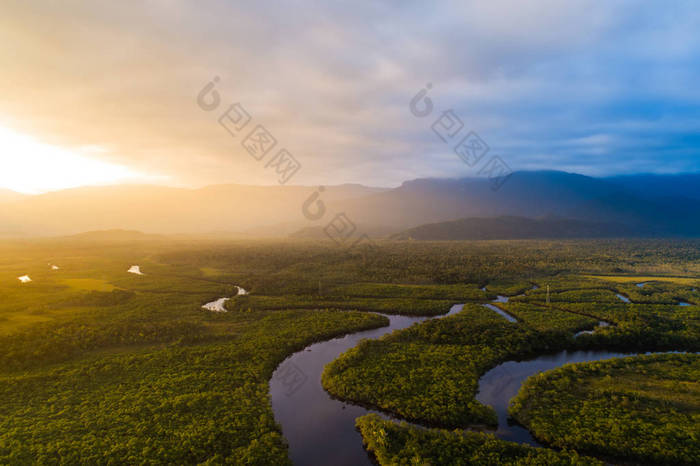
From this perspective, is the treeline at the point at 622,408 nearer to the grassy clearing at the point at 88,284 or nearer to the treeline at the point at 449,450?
the treeline at the point at 449,450

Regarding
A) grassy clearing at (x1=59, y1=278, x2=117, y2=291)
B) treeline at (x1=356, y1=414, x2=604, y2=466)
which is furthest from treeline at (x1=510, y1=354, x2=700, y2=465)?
grassy clearing at (x1=59, y1=278, x2=117, y2=291)

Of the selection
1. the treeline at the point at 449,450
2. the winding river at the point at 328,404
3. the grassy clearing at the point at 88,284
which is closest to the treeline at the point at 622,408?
the winding river at the point at 328,404

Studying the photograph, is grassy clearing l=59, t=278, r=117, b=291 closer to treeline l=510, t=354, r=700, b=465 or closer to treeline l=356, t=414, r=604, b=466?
treeline l=356, t=414, r=604, b=466

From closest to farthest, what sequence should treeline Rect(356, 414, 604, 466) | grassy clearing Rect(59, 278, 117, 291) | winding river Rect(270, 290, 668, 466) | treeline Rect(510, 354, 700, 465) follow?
treeline Rect(356, 414, 604, 466), treeline Rect(510, 354, 700, 465), winding river Rect(270, 290, 668, 466), grassy clearing Rect(59, 278, 117, 291)

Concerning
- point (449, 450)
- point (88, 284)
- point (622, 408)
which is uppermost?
point (88, 284)

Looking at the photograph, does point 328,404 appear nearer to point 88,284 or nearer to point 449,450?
point 449,450

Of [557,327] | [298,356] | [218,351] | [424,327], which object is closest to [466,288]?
[557,327]

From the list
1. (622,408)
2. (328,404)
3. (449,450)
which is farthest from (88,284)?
(622,408)

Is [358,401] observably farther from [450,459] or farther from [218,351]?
[218,351]
